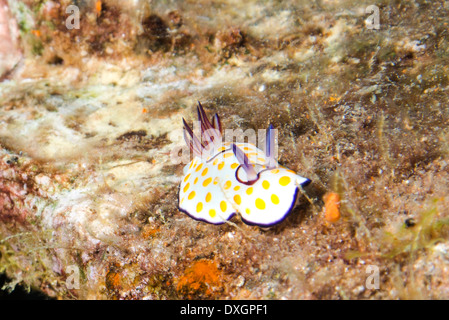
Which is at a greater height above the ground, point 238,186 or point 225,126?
point 225,126

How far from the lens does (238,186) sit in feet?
7.27

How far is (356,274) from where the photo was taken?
1938mm

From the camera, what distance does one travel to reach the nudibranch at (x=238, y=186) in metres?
2.04

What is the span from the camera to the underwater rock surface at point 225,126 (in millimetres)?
2082

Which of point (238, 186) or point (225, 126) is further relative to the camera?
point (225, 126)

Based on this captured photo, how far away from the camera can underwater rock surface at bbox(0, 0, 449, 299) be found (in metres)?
2.08

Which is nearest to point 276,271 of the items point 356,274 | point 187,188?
point 356,274

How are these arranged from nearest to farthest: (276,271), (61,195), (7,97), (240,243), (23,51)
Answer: (276,271) < (240,243) < (61,195) < (7,97) < (23,51)

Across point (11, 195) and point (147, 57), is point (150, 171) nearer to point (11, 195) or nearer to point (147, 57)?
point (11, 195)

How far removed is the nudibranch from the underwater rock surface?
9.3 inches

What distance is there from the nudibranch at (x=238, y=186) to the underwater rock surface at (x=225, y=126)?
0.78ft

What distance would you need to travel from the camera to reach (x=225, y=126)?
11.1 ft

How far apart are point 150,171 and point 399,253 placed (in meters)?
2.48

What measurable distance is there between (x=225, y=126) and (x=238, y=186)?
1.33 m
